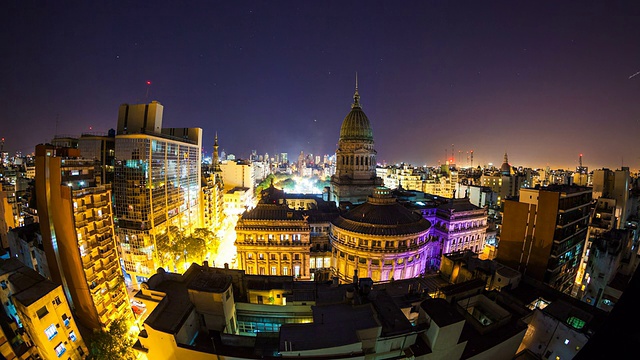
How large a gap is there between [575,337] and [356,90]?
80534 millimetres

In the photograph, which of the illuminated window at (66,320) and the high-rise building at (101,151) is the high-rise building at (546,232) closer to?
the illuminated window at (66,320)

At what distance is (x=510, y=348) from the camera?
23.2 meters

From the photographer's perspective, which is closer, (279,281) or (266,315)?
(266,315)

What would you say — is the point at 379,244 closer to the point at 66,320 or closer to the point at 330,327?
the point at 330,327

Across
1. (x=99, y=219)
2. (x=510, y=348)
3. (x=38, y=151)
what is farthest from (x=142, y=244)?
(x=510, y=348)

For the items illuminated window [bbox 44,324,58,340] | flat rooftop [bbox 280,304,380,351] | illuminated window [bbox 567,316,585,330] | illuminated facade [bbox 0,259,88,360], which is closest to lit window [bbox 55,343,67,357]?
illuminated facade [bbox 0,259,88,360]

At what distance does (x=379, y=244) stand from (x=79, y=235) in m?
45.4

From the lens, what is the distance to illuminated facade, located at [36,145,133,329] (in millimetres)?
33219

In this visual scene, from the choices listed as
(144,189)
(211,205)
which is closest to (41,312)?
(144,189)

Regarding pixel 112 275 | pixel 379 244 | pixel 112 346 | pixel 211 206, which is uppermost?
pixel 211 206

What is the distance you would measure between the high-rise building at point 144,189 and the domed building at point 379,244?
3776 cm

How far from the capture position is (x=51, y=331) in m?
28.2

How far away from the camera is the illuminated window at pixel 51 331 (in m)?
27.9

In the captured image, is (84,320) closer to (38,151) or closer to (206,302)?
(38,151)
